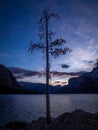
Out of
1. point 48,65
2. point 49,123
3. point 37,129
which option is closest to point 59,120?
point 49,123

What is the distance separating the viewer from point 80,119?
19.1 meters

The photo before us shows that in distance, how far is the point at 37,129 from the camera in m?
20.8

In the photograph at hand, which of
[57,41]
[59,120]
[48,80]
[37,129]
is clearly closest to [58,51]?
[57,41]

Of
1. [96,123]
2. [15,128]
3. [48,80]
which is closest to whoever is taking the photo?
[96,123]

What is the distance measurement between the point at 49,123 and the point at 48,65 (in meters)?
7.04

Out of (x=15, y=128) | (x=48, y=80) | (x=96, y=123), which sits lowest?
(x=15, y=128)

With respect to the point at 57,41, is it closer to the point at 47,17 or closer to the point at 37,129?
the point at 47,17

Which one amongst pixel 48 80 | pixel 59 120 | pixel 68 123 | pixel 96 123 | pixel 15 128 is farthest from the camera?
pixel 15 128

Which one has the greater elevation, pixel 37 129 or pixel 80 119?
pixel 80 119

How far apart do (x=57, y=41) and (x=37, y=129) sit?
36.1 ft

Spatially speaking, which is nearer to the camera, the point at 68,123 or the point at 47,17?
the point at 68,123

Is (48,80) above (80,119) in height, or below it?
above

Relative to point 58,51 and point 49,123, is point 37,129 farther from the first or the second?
point 58,51

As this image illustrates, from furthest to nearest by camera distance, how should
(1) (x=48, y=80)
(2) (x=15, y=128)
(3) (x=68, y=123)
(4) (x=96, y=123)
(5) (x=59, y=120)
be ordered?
(2) (x=15, y=128)
(1) (x=48, y=80)
(5) (x=59, y=120)
(3) (x=68, y=123)
(4) (x=96, y=123)
